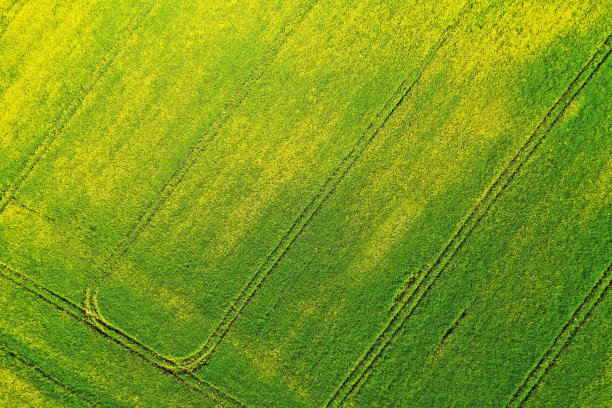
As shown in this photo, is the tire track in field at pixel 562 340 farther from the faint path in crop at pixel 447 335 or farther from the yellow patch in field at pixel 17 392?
the yellow patch in field at pixel 17 392

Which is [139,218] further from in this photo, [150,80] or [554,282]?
[554,282]

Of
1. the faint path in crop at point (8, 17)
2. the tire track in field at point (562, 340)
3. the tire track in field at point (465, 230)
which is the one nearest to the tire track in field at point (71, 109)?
the faint path in crop at point (8, 17)

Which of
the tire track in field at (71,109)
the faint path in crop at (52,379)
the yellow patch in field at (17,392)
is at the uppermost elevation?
the tire track in field at (71,109)

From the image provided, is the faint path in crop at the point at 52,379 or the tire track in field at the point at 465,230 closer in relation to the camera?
the tire track in field at the point at 465,230

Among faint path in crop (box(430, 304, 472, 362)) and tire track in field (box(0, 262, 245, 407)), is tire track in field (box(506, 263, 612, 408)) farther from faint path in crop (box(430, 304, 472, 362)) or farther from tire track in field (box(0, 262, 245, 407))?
tire track in field (box(0, 262, 245, 407))

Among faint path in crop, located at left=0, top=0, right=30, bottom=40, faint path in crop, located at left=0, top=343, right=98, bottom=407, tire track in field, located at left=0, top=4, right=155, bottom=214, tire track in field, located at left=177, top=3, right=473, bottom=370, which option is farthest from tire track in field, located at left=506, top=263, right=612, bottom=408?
faint path in crop, located at left=0, top=0, right=30, bottom=40
